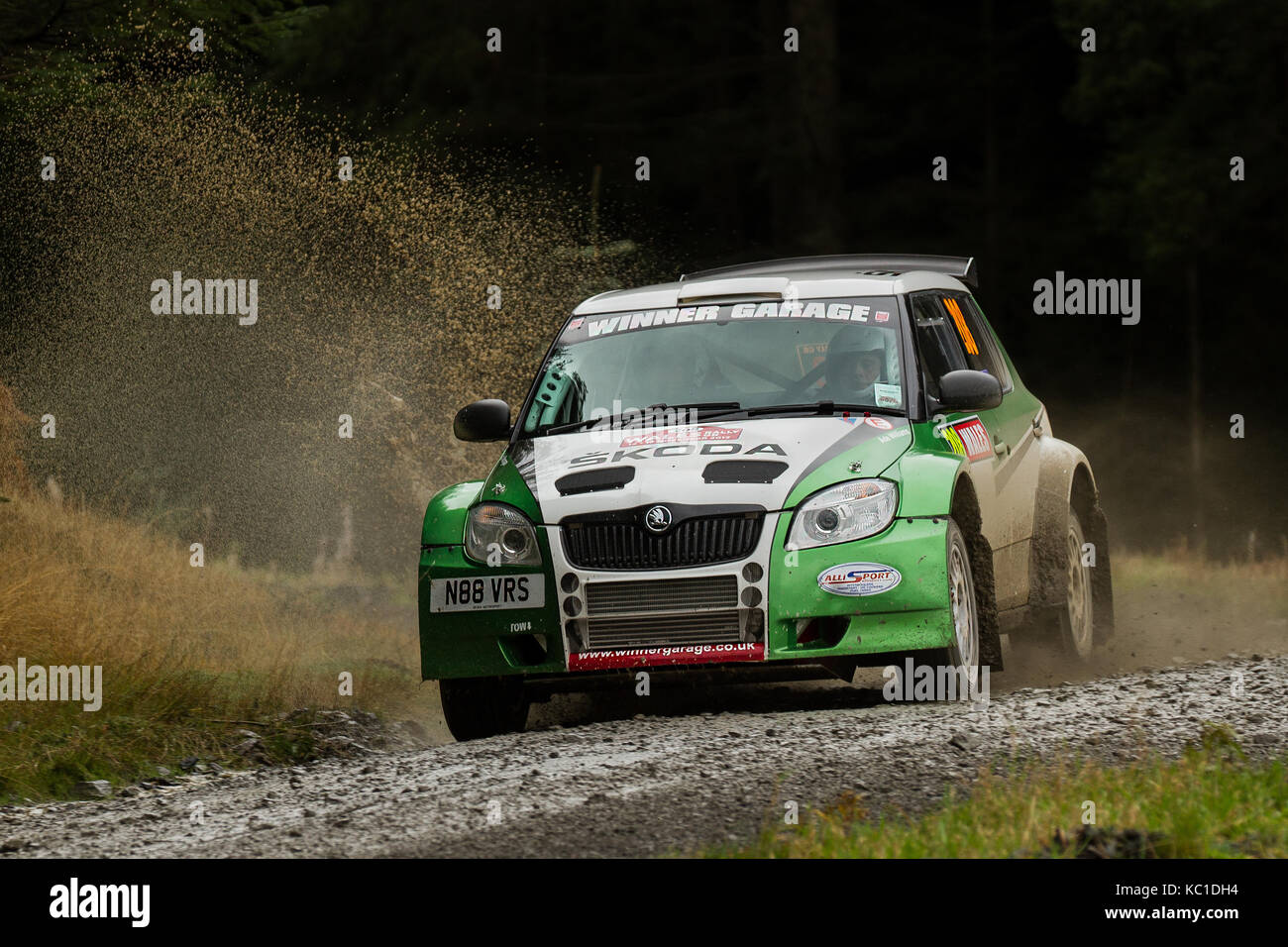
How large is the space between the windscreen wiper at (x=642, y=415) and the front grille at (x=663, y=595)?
3.62ft

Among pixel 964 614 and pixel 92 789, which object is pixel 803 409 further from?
pixel 92 789

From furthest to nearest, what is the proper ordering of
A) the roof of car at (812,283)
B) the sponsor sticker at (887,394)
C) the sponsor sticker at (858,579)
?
the roof of car at (812,283)
the sponsor sticker at (887,394)
the sponsor sticker at (858,579)

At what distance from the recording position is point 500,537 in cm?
819

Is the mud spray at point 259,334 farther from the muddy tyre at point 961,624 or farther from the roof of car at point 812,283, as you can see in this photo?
the muddy tyre at point 961,624

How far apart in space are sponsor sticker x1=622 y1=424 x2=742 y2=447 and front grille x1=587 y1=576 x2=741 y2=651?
762 millimetres

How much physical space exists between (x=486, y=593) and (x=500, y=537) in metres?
0.26

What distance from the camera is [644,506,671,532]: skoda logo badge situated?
785 centimetres

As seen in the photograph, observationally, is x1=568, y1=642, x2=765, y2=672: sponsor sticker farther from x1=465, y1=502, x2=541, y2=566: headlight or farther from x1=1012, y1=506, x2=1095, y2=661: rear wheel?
x1=1012, y1=506, x2=1095, y2=661: rear wheel

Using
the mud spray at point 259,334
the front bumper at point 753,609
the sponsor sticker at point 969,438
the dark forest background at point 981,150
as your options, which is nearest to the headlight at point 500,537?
the front bumper at point 753,609

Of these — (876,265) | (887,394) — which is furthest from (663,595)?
(876,265)

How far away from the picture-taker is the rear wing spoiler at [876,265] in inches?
402

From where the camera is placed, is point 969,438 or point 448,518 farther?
point 969,438
